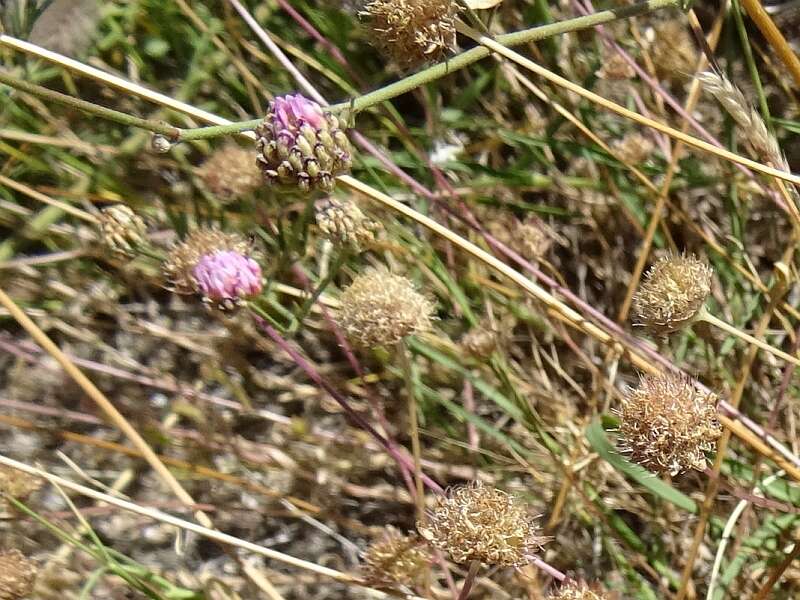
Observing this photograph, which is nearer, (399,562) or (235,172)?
(399,562)

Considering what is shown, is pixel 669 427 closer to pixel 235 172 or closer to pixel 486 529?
pixel 486 529

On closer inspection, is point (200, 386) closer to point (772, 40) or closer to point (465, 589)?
point (465, 589)

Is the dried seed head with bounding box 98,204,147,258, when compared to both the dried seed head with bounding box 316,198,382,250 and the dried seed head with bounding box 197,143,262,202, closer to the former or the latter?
the dried seed head with bounding box 197,143,262,202

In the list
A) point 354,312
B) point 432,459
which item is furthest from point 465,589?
point 432,459

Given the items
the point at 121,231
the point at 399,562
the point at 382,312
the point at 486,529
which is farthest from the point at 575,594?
the point at 121,231

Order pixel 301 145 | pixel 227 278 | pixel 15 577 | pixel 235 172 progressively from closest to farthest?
pixel 301 145, pixel 227 278, pixel 15 577, pixel 235 172

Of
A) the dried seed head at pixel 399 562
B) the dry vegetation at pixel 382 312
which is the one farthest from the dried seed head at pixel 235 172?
the dried seed head at pixel 399 562
